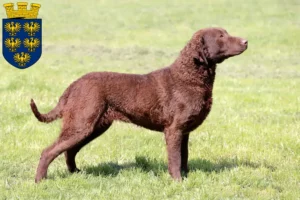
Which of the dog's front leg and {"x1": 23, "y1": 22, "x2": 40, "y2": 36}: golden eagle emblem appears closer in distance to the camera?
the dog's front leg

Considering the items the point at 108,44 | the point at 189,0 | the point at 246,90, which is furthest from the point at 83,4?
the point at 246,90

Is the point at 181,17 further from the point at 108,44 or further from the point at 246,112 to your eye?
the point at 246,112

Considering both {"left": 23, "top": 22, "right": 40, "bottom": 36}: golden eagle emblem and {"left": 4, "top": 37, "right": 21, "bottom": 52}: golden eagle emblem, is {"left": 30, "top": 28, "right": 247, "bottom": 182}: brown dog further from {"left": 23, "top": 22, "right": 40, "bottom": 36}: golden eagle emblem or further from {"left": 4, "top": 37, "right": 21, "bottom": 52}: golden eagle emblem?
{"left": 4, "top": 37, "right": 21, "bottom": 52}: golden eagle emblem

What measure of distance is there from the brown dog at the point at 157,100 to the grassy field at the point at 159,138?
0.42m

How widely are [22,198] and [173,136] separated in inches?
66.6

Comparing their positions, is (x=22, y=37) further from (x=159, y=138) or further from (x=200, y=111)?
(x=200, y=111)

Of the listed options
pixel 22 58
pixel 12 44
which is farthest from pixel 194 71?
pixel 22 58

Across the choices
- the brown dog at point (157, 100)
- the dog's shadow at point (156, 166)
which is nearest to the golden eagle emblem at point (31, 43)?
the dog's shadow at point (156, 166)

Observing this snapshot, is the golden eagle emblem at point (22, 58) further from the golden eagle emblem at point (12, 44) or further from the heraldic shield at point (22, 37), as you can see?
the golden eagle emblem at point (12, 44)

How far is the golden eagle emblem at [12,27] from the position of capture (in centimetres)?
1141

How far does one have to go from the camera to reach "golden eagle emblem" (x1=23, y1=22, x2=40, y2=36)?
1152 centimetres

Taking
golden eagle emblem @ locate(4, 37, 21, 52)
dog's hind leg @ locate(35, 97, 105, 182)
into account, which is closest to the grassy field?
dog's hind leg @ locate(35, 97, 105, 182)

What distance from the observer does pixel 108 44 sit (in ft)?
78.6

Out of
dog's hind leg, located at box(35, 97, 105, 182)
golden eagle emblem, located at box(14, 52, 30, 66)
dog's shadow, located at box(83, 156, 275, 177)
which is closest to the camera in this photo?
dog's hind leg, located at box(35, 97, 105, 182)
